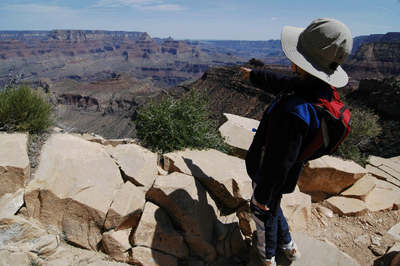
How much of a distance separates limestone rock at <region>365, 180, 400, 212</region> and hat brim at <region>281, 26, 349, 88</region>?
3.85m

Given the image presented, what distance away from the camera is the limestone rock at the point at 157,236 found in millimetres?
2777

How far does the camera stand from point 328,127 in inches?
69.1

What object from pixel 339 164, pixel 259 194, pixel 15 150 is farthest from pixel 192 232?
pixel 339 164

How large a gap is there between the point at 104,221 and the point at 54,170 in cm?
93

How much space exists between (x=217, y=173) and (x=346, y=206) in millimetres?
2737

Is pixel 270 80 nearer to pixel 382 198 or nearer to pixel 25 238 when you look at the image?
pixel 25 238

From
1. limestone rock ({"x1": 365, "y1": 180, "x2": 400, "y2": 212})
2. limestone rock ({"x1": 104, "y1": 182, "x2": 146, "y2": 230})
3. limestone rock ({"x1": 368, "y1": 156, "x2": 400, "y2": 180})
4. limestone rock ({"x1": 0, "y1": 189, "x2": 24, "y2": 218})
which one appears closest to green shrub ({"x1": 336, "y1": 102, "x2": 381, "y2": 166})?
limestone rock ({"x1": 368, "y1": 156, "x2": 400, "y2": 180})

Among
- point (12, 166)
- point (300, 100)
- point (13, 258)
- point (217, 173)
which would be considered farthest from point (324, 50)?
point (12, 166)

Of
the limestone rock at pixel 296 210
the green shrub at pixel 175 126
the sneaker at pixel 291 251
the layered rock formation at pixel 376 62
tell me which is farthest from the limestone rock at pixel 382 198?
the layered rock formation at pixel 376 62

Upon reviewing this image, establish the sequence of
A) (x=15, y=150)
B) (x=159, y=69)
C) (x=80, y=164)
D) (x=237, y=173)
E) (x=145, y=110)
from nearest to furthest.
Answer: (x=15, y=150) < (x=80, y=164) < (x=237, y=173) < (x=145, y=110) < (x=159, y=69)

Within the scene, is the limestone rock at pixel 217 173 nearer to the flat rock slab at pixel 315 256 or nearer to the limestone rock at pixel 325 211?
the flat rock slab at pixel 315 256

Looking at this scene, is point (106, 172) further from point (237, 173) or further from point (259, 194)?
point (259, 194)

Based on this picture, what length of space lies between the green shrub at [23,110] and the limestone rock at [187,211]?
1.99 meters

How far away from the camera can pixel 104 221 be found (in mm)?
2740
